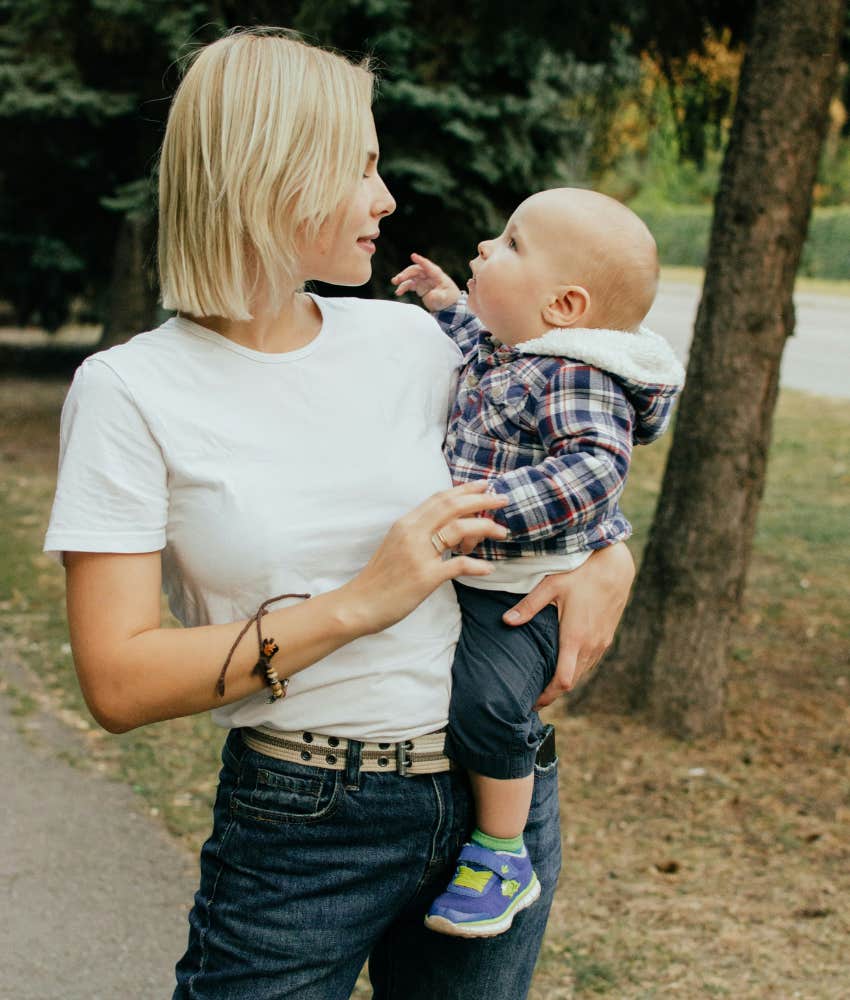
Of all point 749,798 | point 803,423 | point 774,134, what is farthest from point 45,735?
point 803,423

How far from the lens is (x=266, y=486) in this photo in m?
1.58

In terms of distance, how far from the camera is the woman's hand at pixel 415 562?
1.54m

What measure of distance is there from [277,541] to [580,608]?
485 millimetres

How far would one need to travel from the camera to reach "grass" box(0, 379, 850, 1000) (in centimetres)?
357

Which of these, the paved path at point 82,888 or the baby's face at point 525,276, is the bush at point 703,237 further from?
the baby's face at point 525,276

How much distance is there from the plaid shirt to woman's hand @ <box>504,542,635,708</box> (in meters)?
0.04

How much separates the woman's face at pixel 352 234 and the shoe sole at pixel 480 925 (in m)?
0.89

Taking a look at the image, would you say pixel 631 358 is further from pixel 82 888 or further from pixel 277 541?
pixel 82 888

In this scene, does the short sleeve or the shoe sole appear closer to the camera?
the short sleeve

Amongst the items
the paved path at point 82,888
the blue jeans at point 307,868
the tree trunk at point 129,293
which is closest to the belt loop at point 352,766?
the blue jeans at point 307,868

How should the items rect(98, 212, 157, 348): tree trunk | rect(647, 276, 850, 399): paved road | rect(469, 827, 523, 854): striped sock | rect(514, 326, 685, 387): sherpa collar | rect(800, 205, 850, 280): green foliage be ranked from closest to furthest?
rect(469, 827, 523, 854): striped sock, rect(514, 326, 685, 387): sherpa collar, rect(98, 212, 157, 348): tree trunk, rect(647, 276, 850, 399): paved road, rect(800, 205, 850, 280): green foliage

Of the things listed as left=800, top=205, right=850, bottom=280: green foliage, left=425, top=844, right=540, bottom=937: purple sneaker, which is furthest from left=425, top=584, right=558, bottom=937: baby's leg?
left=800, top=205, right=850, bottom=280: green foliage

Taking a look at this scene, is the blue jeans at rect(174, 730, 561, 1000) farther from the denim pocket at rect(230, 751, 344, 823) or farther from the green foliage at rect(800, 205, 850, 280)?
the green foliage at rect(800, 205, 850, 280)

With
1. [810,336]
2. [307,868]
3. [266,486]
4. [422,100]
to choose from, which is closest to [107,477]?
Answer: [266,486]
